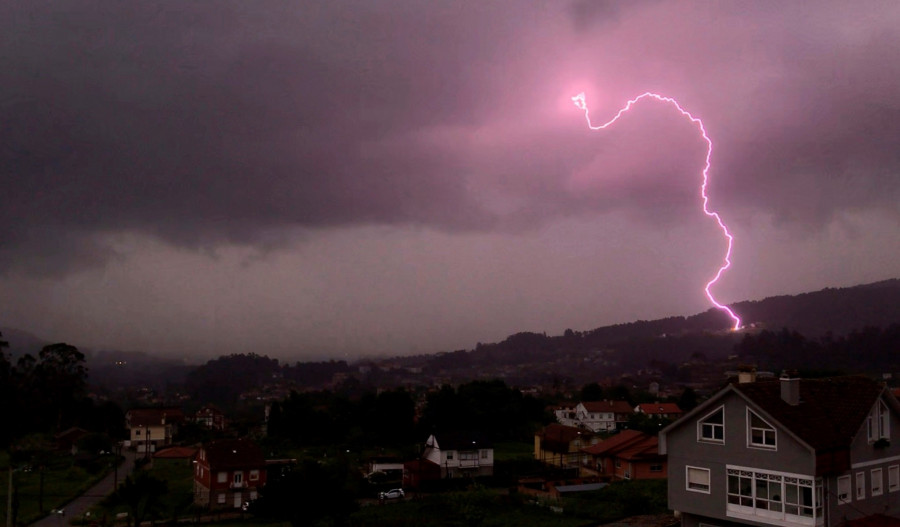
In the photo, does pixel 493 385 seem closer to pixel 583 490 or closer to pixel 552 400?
pixel 552 400

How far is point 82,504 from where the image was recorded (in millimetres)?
47812

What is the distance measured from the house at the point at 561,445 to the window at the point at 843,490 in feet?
128

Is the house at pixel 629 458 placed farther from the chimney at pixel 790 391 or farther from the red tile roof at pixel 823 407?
the chimney at pixel 790 391

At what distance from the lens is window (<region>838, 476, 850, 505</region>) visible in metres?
24.7

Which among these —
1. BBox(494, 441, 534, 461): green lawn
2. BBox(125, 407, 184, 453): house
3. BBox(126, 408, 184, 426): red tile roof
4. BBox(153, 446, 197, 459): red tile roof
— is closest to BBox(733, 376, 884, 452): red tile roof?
BBox(494, 441, 534, 461): green lawn

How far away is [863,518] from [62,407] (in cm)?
9690

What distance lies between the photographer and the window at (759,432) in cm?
2517

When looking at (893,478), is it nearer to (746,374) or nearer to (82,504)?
(746,374)

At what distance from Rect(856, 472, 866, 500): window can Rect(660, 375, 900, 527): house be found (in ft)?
0.11

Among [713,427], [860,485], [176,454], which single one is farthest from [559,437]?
[860,485]

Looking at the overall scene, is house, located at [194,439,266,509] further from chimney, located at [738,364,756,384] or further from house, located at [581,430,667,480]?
chimney, located at [738,364,756,384]

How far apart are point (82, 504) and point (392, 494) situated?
19.8 metres

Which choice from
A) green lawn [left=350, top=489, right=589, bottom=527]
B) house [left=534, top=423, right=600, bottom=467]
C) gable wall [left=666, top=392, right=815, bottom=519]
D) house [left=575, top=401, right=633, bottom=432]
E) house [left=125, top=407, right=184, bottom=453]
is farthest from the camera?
Answer: house [left=575, top=401, right=633, bottom=432]

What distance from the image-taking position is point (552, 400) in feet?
468
